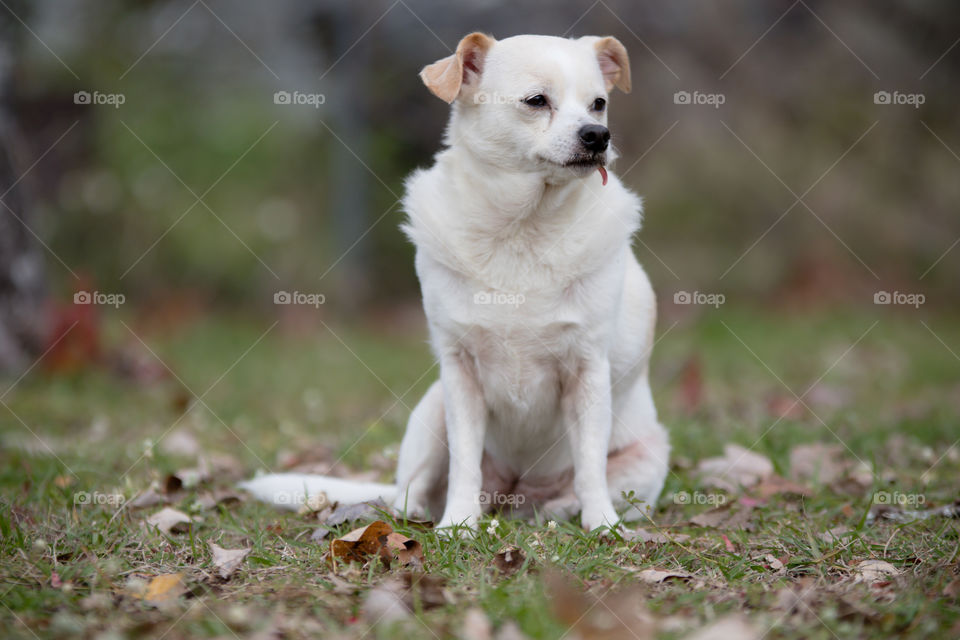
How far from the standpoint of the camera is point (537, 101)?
2.84 m

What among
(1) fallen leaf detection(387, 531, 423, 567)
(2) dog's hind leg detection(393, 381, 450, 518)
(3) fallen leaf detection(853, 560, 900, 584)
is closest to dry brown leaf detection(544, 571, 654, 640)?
(1) fallen leaf detection(387, 531, 423, 567)

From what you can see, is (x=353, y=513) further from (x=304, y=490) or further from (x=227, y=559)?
(x=227, y=559)

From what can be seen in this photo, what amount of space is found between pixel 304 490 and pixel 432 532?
27.0 inches

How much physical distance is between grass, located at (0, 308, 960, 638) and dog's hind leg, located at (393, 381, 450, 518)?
0.93 feet

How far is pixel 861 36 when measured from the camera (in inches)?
336

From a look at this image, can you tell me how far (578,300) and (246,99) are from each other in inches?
287

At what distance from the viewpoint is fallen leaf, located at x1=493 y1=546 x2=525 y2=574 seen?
7.72ft

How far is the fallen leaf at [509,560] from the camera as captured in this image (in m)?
2.35

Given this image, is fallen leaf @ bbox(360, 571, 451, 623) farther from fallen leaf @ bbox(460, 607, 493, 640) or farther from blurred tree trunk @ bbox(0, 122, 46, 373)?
blurred tree trunk @ bbox(0, 122, 46, 373)

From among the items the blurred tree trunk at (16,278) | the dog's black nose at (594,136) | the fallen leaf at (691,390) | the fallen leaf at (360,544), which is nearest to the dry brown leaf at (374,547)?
the fallen leaf at (360,544)

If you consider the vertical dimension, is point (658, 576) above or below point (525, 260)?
below

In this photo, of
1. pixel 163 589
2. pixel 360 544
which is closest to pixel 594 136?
pixel 360 544

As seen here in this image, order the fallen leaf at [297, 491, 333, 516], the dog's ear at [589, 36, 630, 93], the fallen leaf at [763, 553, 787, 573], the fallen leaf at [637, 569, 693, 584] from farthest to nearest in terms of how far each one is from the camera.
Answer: the dog's ear at [589, 36, 630, 93]
the fallen leaf at [297, 491, 333, 516]
the fallen leaf at [763, 553, 787, 573]
the fallen leaf at [637, 569, 693, 584]

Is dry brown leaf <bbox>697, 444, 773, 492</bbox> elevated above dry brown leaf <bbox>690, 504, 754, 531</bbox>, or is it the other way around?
dry brown leaf <bbox>690, 504, 754, 531</bbox>
